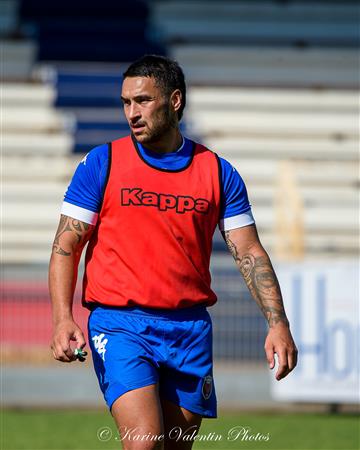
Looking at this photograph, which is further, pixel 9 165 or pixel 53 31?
pixel 53 31

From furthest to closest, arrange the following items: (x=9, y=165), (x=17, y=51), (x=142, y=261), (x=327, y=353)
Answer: (x=17, y=51), (x=9, y=165), (x=327, y=353), (x=142, y=261)

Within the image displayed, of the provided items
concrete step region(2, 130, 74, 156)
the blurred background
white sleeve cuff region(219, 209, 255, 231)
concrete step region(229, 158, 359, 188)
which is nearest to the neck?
white sleeve cuff region(219, 209, 255, 231)

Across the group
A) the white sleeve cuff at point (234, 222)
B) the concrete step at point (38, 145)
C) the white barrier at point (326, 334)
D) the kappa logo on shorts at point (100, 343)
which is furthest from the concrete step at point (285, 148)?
the kappa logo on shorts at point (100, 343)

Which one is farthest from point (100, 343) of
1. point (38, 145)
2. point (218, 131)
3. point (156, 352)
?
point (218, 131)

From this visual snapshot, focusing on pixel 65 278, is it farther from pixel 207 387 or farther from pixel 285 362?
pixel 285 362

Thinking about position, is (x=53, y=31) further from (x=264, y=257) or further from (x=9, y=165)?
(x=264, y=257)

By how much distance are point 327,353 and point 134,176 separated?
19.0 ft

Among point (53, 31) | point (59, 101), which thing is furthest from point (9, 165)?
point (53, 31)

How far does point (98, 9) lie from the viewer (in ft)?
55.8

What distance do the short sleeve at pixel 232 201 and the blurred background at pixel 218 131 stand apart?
5496 mm

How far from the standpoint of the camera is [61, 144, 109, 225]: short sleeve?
14.9ft

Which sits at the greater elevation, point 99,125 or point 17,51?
point 17,51

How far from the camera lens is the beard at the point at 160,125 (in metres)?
4.60

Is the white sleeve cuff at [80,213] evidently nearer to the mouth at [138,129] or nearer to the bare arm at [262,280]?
the mouth at [138,129]
